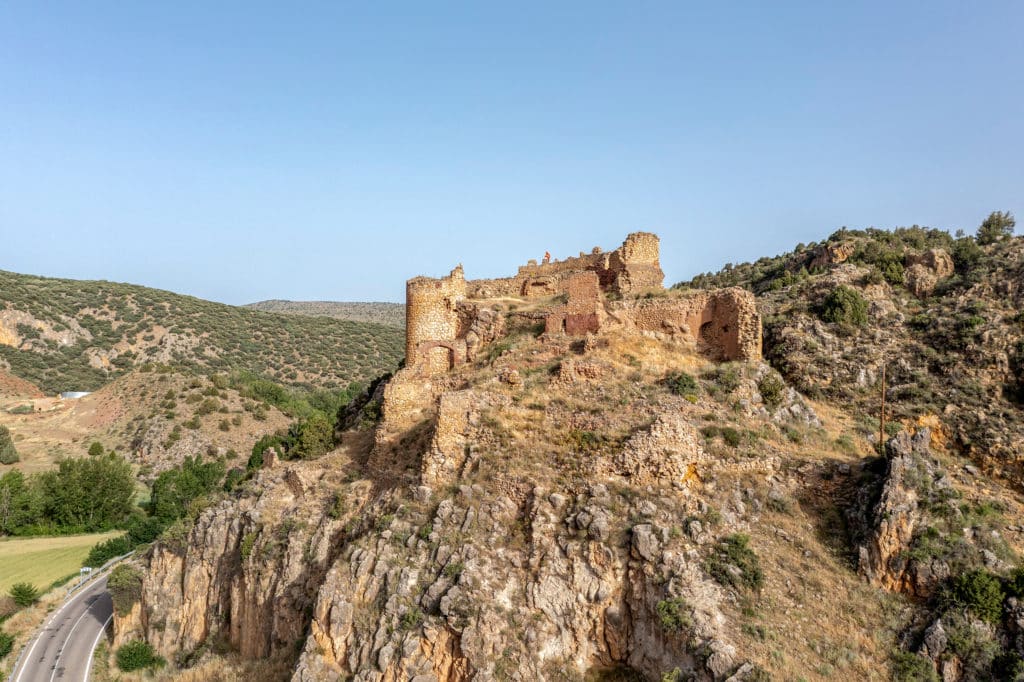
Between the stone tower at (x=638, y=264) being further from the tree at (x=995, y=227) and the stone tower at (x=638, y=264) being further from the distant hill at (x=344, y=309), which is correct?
the distant hill at (x=344, y=309)

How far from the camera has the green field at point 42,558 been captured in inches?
1419

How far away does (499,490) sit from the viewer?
1684 cm

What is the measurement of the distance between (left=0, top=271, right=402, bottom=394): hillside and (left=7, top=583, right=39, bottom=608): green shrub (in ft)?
147

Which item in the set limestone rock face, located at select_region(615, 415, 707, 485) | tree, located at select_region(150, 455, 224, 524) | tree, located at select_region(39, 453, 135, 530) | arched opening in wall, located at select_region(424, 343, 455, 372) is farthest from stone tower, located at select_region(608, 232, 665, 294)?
tree, located at select_region(39, 453, 135, 530)

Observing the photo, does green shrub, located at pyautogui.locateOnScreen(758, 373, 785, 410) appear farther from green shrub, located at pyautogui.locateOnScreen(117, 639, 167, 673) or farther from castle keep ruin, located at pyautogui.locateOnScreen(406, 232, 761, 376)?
green shrub, located at pyautogui.locateOnScreen(117, 639, 167, 673)

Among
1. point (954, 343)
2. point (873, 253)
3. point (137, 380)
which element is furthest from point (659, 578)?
point (137, 380)

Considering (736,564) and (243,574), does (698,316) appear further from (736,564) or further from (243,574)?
(243,574)

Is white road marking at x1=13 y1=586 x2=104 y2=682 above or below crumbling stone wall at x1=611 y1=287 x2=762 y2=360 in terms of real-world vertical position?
below

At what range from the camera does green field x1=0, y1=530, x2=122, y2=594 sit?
3603 centimetres

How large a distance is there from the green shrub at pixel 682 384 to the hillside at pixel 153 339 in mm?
64332

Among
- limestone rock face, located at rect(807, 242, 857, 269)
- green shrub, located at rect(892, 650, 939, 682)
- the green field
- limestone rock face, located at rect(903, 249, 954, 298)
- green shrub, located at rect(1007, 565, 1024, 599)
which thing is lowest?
the green field

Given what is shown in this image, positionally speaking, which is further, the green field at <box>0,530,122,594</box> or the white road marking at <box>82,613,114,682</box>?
the green field at <box>0,530,122,594</box>

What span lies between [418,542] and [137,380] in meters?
61.9

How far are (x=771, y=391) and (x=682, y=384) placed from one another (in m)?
3.06
